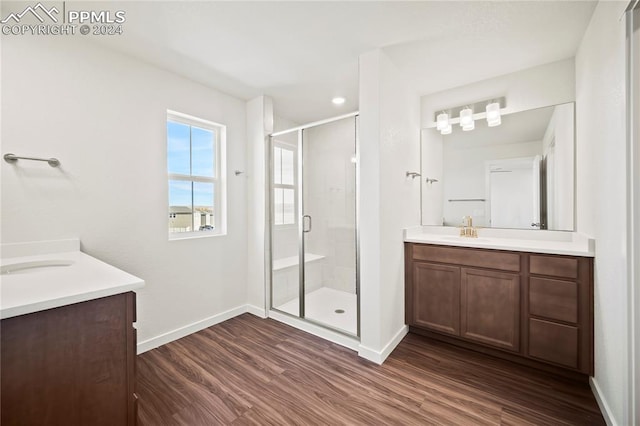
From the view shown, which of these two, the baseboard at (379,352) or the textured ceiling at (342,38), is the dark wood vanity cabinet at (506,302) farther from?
the textured ceiling at (342,38)

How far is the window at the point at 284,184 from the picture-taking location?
10.3ft

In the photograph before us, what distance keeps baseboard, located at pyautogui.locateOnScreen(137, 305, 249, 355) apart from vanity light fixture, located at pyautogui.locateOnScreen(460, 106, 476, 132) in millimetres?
2944

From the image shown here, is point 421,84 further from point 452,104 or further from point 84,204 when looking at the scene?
point 84,204

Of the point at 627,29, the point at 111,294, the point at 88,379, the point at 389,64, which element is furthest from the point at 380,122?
the point at 88,379

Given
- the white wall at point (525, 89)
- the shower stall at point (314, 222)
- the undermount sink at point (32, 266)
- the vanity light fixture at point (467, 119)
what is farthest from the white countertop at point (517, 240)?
the undermount sink at point (32, 266)

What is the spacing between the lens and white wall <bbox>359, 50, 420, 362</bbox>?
2.11 metres

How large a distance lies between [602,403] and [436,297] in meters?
1.08

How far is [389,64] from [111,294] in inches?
94.9

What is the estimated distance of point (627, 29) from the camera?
4.09 ft

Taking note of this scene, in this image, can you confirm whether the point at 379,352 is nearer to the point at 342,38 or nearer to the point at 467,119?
the point at 467,119

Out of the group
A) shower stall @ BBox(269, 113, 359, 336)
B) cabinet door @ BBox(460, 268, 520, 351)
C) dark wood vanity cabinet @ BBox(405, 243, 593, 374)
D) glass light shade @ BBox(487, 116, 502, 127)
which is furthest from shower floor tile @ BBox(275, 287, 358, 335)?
glass light shade @ BBox(487, 116, 502, 127)

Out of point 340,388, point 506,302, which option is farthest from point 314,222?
point 506,302

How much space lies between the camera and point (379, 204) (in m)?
2.11

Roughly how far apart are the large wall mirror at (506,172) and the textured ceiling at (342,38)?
51 cm
